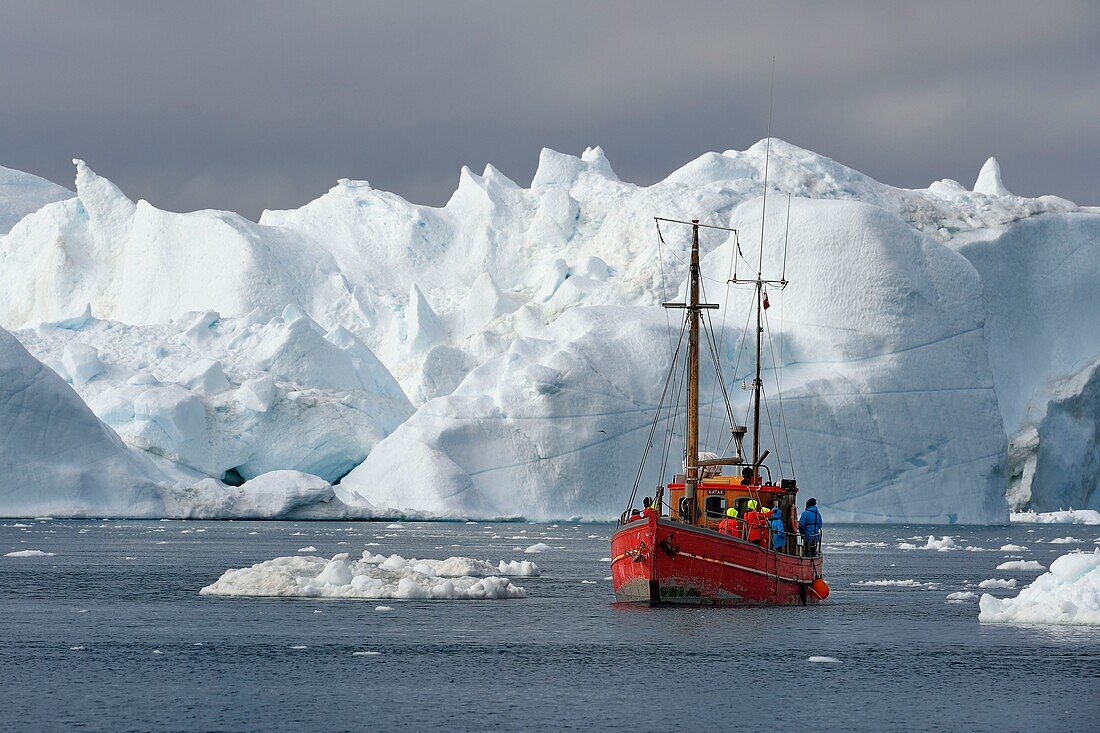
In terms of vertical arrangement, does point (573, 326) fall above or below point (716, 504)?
above

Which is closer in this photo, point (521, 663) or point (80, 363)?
point (521, 663)

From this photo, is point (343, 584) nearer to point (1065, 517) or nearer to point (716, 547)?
point (716, 547)

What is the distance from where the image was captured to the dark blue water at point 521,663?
45.5 feet

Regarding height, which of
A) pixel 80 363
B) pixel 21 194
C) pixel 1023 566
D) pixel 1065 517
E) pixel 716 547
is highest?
pixel 21 194

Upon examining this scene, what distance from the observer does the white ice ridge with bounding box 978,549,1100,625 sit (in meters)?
21.0

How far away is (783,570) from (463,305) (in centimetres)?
4989

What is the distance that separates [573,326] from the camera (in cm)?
5225

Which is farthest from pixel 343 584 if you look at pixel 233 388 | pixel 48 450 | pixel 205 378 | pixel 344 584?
pixel 233 388

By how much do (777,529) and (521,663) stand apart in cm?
677

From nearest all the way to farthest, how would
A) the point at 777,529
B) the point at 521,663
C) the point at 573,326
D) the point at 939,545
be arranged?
the point at 521,663, the point at 777,529, the point at 939,545, the point at 573,326

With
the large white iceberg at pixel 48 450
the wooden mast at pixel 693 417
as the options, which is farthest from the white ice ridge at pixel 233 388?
the wooden mast at pixel 693 417

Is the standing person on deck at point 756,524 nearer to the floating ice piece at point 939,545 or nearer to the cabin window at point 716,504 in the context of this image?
the cabin window at point 716,504

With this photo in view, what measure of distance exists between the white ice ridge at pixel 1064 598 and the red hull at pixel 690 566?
3.21 metres

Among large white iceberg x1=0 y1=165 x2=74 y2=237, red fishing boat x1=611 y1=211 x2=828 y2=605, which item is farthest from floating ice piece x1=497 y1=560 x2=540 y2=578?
large white iceberg x1=0 y1=165 x2=74 y2=237
